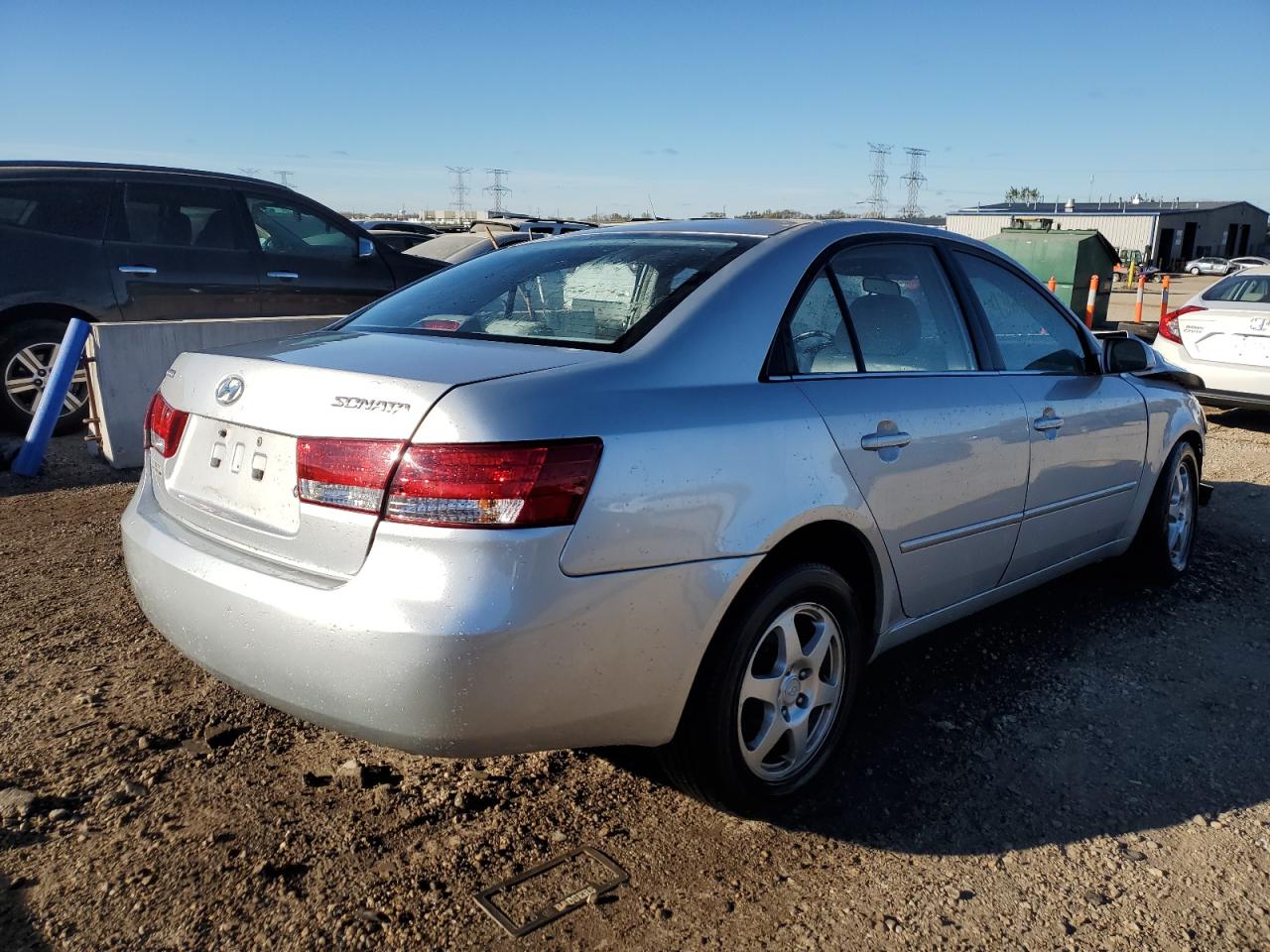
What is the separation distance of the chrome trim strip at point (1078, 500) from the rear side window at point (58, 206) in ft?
21.9

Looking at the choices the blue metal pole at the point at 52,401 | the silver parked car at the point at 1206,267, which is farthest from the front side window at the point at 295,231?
the silver parked car at the point at 1206,267

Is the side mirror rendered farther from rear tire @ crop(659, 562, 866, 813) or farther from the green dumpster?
the green dumpster

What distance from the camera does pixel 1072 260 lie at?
1859cm

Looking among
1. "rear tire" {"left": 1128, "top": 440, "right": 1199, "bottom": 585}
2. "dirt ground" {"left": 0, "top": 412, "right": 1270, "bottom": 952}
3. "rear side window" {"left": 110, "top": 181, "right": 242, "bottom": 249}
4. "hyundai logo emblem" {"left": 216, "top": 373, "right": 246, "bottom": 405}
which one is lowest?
"dirt ground" {"left": 0, "top": 412, "right": 1270, "bottom": 952}

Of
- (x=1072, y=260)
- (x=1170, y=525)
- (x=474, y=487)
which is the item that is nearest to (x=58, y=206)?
(x=474, y=487)

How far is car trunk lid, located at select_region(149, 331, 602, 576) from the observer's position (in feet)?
7.40

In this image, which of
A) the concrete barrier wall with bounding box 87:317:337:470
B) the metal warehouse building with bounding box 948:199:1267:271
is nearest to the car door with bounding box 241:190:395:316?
the concrete barrier wall with bounding box 87:317:337:470

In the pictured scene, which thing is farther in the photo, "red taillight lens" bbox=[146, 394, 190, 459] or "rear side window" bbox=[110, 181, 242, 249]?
"rear side window" bbox=[110, 181, 242, 249]

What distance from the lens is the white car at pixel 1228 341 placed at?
28.6ft

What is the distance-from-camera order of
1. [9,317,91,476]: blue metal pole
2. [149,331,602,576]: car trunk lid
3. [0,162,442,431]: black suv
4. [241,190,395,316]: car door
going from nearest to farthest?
[149,331,602,576]: car trunk lid, [9,317,91,476]: blue metal pole, [0,162,442,431]: black suv, [241,190,395,316]: car door

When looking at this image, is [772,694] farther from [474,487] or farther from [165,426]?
[165,426]

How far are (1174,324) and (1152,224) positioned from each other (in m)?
64.4

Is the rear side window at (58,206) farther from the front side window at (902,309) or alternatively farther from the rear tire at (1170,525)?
the rear tire at (1170,525)

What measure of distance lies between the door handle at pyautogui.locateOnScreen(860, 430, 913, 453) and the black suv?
6223 mm
